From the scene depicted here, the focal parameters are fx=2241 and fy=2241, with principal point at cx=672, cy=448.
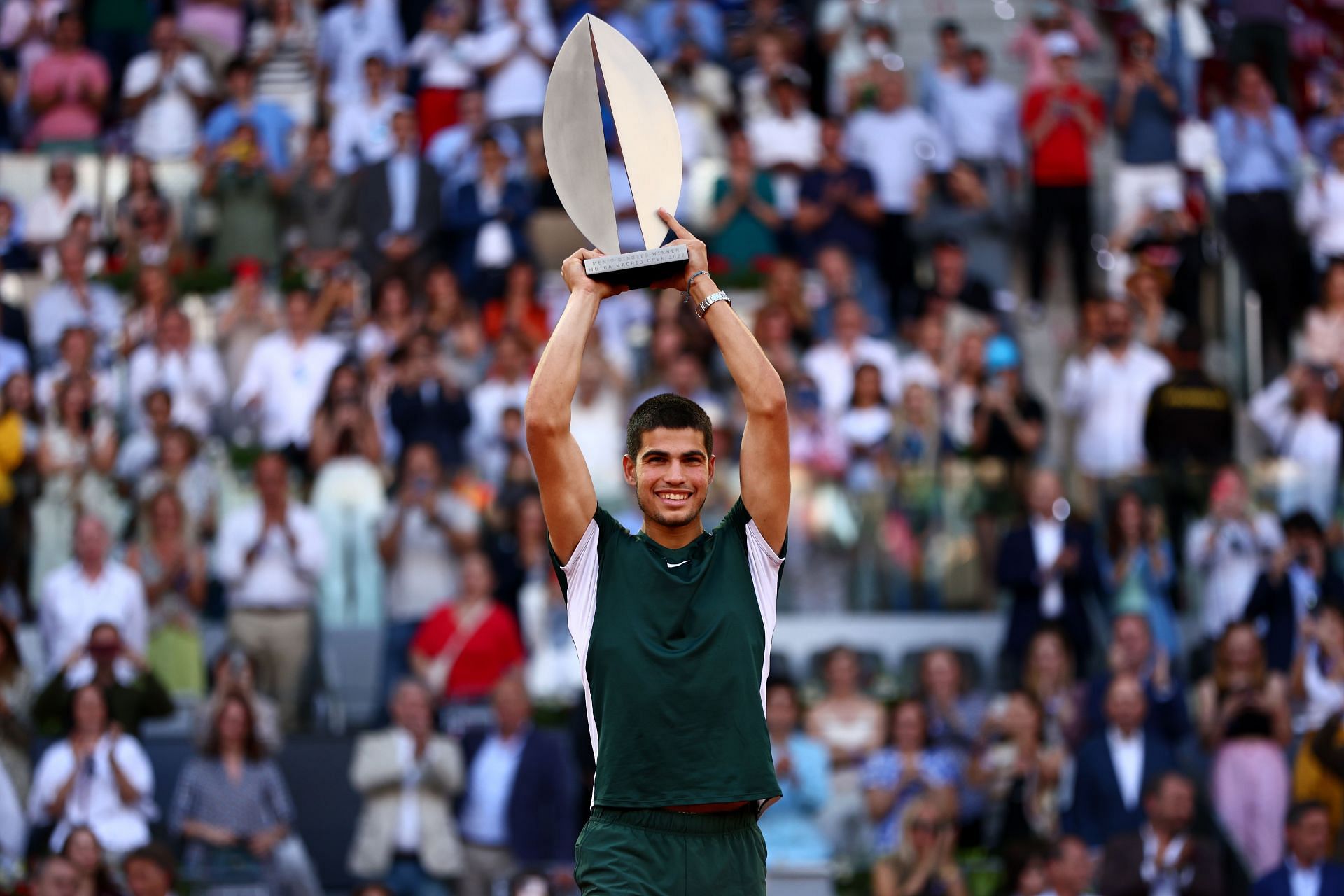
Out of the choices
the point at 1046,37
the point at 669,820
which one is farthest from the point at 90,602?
the point at 1046,37

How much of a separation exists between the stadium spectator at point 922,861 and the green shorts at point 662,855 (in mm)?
5432

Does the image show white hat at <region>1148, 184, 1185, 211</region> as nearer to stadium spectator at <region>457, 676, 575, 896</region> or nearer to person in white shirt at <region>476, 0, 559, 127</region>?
person in white shirt at <region>476, 0, 559, 127</region>

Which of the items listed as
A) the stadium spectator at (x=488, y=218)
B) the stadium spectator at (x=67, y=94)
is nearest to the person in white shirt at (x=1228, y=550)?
the stadium spectator at (x=488, y=218)

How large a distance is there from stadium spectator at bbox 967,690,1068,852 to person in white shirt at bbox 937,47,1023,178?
20.6ft

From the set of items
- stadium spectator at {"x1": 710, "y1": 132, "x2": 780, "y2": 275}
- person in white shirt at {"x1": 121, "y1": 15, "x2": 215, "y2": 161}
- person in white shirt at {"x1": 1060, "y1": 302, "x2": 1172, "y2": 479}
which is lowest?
person in white shirt at {"x1": 1060, "y1": 302, "x2": 1172, "y2": 479}

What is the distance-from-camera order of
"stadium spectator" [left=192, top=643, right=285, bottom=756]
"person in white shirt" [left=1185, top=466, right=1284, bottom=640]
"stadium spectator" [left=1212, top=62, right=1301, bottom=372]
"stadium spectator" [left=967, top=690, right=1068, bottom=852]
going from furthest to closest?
"stadium spectator" [left=1212, top=62, right=1301, bottom=372]
"person in white shirt" [left=1185, top=466, right=1284, bottom=640]
"stadium spectator" [left=192, top=643, right=285, bottom=756]
"stadium spectator" [left=967, top=690, right=1068, bottom=852]

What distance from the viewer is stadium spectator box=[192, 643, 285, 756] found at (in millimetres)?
12344

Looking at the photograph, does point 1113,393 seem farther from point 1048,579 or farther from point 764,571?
point 764,571

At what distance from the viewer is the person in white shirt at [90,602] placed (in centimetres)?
1310

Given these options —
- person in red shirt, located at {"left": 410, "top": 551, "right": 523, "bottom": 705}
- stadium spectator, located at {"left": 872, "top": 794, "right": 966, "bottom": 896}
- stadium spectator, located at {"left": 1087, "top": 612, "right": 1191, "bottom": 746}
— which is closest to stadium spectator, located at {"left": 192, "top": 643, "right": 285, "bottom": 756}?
person in red shirt, located at {"left": 410, "top": 551, "right": 523, "bottom": 705}

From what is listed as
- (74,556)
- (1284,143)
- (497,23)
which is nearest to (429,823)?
(74,556)

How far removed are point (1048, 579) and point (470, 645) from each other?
11.1 feet

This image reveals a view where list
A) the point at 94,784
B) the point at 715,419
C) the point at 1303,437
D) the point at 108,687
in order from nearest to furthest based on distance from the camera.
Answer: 1. the point at 94,784
2. the point at 108,687
3. the point at 715,419
4. the point at 1303,437

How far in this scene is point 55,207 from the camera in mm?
17844
